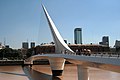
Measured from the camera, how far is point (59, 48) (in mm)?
31328

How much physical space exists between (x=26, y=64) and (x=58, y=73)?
1354 inches

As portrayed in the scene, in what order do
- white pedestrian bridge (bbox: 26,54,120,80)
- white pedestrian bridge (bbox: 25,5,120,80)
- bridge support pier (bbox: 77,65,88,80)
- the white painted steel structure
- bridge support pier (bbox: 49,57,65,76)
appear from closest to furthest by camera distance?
white pedestrian bridge (bbox: 26,54,120,80) < white pedestrian bridge (bbox: 25,5,120,80) < bridge support pier (bbox: 77,65,88,80) < the white painted steel structure < bridge support pier (bbox: 49,57,65,76)

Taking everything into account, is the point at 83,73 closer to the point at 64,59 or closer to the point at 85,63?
the point at 85,63

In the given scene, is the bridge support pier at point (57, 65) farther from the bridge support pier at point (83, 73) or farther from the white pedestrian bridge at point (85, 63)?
the bridge support pier at point (83, 73)

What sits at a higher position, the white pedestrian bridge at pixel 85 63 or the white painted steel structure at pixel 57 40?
the white painted steel structure at pixel 57 40

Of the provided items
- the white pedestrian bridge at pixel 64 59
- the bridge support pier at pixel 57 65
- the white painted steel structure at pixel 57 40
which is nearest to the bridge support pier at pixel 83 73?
the white pedestrian bridge at pixel 64 59

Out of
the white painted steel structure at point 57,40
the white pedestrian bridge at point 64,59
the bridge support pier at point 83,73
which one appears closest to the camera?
the white pedestrian bridge at point 64,59

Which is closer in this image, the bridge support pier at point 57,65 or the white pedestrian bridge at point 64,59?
the white pedestrian bridge at point 64,59

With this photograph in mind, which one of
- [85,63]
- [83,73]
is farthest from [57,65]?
[85,63]

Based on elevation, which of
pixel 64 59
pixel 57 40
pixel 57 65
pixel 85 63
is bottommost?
pixel 57 65

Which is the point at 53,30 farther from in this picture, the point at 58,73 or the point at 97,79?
the point at 97,79

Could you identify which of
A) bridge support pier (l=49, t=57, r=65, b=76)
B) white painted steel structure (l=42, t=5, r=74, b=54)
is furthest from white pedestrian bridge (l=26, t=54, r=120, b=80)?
→ white painted steel structure (l=42, t=5, r=74, b=54)

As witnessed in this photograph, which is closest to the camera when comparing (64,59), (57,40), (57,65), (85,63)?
(85,63)

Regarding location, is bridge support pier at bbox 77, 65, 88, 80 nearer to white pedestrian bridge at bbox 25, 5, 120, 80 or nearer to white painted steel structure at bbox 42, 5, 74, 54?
white pedestrian bridge at bbox 25, 5, 120, 80
